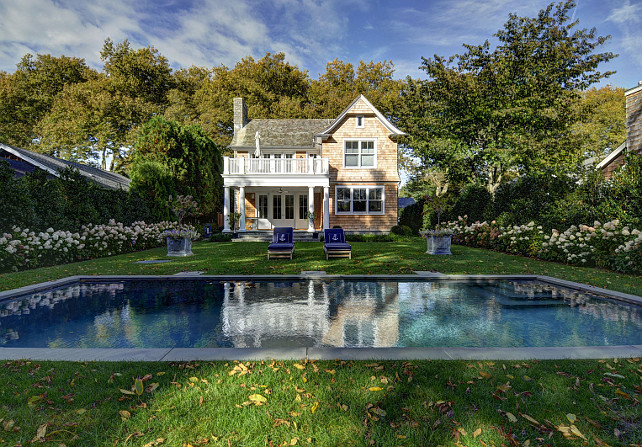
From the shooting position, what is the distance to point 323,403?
2637 mm

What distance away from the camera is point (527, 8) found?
19.4m

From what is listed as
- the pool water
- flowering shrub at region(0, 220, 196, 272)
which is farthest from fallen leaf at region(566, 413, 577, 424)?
flowering shrub at region(0, 220, 196, 272)

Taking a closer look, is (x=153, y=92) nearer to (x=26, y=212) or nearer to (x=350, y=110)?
(x=350, y=110)

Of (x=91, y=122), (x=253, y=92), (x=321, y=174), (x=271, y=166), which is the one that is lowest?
(x=321, y=174)

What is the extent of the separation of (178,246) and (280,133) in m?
14.7

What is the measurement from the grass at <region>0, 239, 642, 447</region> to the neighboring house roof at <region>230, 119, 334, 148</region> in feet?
74.1

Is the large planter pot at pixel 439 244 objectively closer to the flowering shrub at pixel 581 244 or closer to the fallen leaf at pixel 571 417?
the flowering shrub at pixel 581 244

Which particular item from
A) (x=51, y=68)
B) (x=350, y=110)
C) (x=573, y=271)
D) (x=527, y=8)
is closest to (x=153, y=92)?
(x=51, y=68)

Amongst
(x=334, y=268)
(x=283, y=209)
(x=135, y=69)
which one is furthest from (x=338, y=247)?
(x=135, y=69)

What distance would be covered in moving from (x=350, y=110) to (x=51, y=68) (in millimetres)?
37668

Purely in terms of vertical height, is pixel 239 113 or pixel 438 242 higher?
pixel 239 113

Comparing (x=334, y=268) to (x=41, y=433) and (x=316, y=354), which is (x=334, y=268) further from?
(x=41, y=433)

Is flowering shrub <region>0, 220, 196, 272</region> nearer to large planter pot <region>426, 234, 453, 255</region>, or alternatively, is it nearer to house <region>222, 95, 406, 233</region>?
house <region>222, 95, 406, 233</region>

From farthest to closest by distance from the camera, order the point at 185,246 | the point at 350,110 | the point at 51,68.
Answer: the point at 51,68 → the point at 350,110 → the point at 185,246
